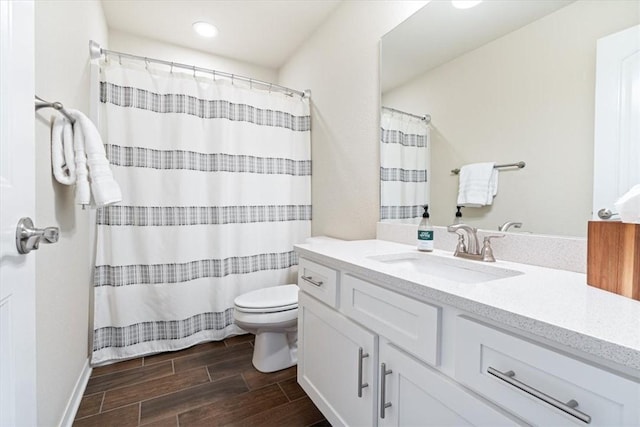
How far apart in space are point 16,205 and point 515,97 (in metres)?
1.50

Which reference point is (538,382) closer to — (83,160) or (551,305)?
(551,305)

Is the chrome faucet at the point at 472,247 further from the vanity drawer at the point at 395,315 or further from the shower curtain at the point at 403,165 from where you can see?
the vanity drawer at the point at 395,315

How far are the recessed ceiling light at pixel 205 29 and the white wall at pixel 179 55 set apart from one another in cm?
29

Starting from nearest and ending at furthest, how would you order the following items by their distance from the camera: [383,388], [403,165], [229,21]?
1. [383,388]
2. [403,165]
3. [229,21]

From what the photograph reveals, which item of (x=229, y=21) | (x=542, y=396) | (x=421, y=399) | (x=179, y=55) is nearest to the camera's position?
(x=542, y=396)

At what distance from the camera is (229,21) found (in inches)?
85.0

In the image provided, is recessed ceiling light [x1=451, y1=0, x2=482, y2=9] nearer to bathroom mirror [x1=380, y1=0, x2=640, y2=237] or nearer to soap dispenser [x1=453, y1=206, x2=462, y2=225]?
bathroom mirror [x1=380, y1=0, x2=640, y2=237]

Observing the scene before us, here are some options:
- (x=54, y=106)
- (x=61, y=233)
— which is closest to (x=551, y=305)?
(x=54, y=106)

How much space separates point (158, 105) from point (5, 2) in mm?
1474

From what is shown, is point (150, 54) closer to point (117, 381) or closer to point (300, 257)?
point (300, 257)

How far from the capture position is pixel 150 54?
2.39m

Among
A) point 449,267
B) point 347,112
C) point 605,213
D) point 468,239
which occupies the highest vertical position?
point 347,112

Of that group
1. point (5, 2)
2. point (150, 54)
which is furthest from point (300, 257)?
point (150, 54)

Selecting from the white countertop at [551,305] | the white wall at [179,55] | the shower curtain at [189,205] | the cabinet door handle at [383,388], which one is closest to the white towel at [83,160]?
the shower curtain at [189,205]
